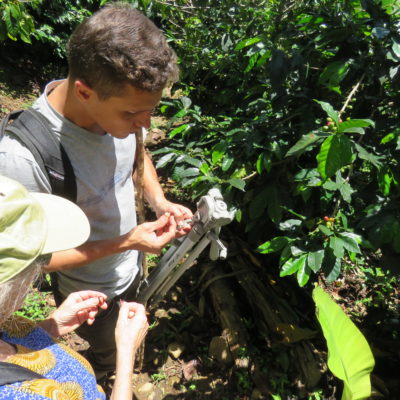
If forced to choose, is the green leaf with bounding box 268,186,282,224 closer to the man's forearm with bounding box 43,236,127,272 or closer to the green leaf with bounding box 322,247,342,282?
the green leaf with bounding box 322,247,342,282

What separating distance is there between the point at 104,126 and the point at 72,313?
71 cm

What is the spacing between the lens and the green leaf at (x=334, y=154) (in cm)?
157

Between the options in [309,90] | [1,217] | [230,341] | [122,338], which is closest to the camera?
[1,217]

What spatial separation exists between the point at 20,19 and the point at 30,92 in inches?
122

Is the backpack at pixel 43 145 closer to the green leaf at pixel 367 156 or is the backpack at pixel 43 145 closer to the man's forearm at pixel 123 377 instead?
the man's forearm at pixel 123 377

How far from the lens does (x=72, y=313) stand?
1.50 meters

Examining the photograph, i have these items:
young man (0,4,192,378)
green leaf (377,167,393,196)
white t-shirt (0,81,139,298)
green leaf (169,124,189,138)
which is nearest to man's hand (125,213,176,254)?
young man (0,4,192,378)

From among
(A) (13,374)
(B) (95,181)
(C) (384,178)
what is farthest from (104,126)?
(C) (384,178)

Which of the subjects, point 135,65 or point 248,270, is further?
point 248,270

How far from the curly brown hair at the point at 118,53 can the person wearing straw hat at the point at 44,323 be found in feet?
1.41

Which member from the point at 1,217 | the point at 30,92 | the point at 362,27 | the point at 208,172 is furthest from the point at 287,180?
the point at 30,92

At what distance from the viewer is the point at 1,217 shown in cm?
89

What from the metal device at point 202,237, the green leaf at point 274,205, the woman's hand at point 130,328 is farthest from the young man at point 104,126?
the green leaf at point 274,205

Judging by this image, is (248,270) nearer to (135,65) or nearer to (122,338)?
(122,338)
